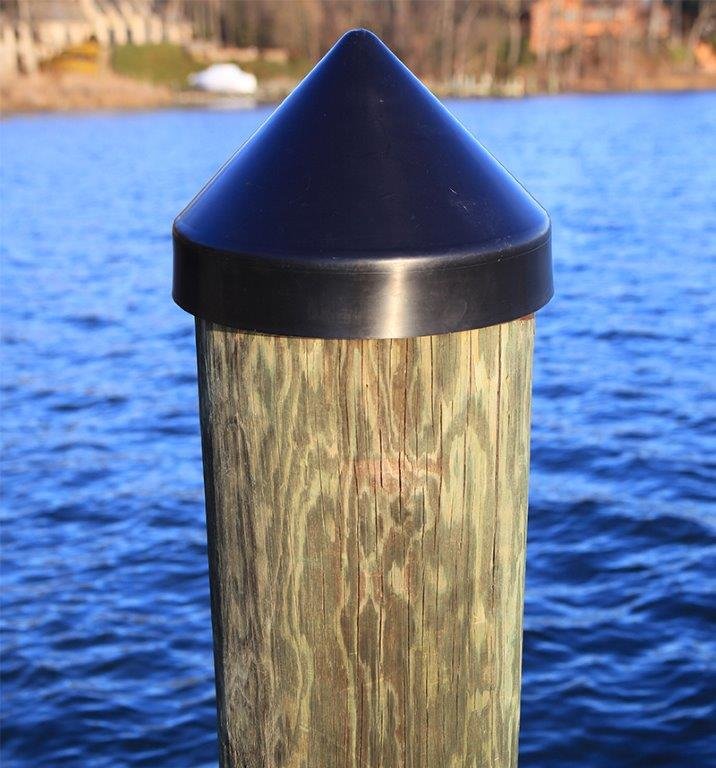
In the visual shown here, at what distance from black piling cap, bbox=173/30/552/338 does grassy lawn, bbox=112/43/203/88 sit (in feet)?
234

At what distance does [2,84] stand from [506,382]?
6550cm

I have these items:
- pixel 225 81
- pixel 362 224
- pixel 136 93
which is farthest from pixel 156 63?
pixel 362 224

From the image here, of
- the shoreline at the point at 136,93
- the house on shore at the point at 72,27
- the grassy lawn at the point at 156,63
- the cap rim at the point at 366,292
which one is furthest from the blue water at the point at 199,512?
the house on shore at the point at 72,27

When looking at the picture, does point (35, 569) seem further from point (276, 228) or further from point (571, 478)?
point (276, 228)

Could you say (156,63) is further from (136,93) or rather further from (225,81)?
(136,93)

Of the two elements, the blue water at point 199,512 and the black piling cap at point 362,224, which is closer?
the black piling cap at point 362,224

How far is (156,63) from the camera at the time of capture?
75000 millimetres

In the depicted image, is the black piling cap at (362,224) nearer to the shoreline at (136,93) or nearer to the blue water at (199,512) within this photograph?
the blue water at (199,512)

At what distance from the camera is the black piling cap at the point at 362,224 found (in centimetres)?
127

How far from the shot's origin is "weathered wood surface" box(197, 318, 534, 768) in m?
1.30

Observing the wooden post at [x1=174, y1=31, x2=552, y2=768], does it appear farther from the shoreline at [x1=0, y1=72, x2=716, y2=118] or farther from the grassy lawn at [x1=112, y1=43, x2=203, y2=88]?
the grassy lawn at [x1=112, y1=43, x2=203, y2=88]

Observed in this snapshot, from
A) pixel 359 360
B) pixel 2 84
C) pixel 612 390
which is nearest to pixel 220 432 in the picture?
pixel 359 360

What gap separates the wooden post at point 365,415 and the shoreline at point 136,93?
57898 millimetres

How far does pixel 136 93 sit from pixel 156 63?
12602 millimetres
